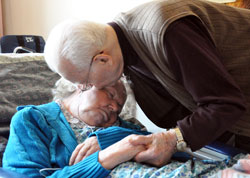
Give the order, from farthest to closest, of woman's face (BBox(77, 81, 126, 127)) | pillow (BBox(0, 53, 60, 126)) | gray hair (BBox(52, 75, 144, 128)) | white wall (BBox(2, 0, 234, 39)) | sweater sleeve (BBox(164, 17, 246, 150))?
white wall (BBox(2, 0, 234, 39)), pillow (BBox(0, 53, 60, 126)), gray hair (BBox(52, 75, 144, 128)), woman's face (BBox(77, 81, 126, 127)), sweater sleeve (BBox(164, 17, 246, 150))

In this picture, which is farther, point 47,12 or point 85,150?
point 47,12

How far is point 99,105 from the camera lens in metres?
1.42

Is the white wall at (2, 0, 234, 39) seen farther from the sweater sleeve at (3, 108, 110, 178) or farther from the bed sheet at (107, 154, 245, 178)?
the bed sheet at (107, 154, 245, 178)

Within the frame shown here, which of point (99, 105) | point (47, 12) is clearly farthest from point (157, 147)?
point (47, 12)

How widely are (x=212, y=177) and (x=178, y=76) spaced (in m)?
0.34

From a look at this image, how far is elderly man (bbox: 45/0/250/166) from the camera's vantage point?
37.1 inches

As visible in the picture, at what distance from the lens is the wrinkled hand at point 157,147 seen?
1.02 metres

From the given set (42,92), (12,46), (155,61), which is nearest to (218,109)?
(155,61)

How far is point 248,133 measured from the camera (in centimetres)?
119

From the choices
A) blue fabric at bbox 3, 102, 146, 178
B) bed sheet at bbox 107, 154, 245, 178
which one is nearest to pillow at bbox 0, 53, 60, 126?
blue fabric at bbox 3, 102, 146, 178

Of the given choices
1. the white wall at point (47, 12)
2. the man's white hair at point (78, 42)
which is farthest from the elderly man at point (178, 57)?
the white wall at point (47, 12)

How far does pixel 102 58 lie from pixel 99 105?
14.7 inches

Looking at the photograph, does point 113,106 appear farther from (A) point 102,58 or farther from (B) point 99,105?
(A) point 102,58

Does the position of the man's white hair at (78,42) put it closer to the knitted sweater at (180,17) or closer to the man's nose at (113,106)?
the knitted sweater at (180,17)
